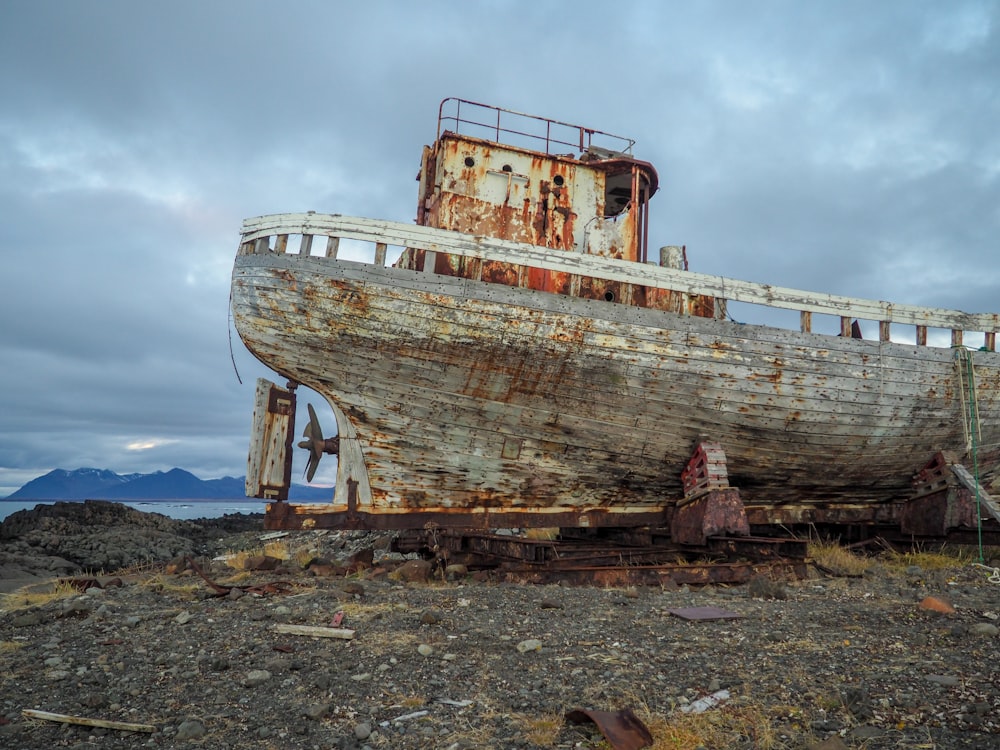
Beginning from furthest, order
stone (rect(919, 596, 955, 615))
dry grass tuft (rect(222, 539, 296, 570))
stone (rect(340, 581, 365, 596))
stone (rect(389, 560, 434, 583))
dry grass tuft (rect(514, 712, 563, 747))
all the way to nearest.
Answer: dry grass tuft (rect(222, 539, 296, 570))
stone (rect(389, 560, 434, 583))
stone (rect(340, 581, 365, 596))
stone (rect(919, 596, 955, 615))
dry grass tuft (rect(514, 712, 563, 747))

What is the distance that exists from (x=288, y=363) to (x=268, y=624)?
3.17 meters

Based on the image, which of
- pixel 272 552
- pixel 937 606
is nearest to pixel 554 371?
pixel 937 606

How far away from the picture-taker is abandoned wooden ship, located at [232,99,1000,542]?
22.7ft

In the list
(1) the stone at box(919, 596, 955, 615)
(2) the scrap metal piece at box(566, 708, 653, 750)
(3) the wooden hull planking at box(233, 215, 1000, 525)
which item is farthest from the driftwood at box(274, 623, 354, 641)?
(1) the stone at box(919, 596, 955, 615)

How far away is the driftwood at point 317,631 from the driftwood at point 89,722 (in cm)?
153

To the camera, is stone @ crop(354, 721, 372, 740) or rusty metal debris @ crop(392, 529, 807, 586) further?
rusty metal debris @ crop(392, 529, 807, 586)

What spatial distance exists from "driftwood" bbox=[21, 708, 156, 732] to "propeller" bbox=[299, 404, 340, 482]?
4610 mm

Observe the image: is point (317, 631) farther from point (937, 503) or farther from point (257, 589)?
point (937, 503)

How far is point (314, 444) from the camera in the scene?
7805mm

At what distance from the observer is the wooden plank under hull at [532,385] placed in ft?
22.5

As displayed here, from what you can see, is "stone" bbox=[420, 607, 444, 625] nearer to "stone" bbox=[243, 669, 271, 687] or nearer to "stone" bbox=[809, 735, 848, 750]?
"stone" bbox=[243, 669, 271, 687]

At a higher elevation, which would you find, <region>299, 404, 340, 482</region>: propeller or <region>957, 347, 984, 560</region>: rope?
<region>957, 347, 984, 560</region>: rope

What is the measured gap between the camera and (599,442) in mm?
7598

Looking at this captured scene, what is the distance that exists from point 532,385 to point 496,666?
3.71m
